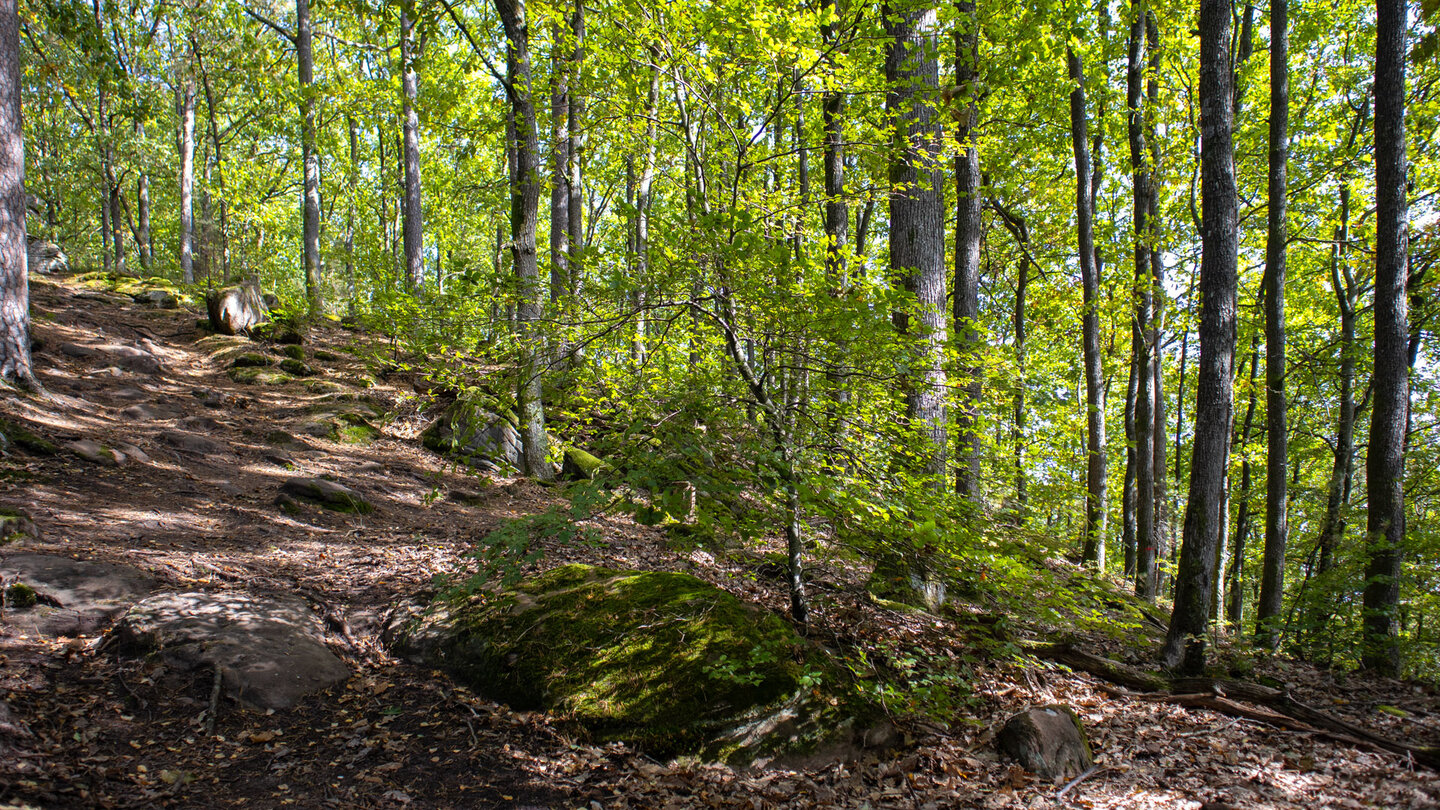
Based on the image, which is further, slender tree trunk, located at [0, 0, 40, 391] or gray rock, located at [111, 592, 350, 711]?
slender tree trunk, located at [0, 0, 40, 391]

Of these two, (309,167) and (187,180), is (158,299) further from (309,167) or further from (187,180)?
(187,180)

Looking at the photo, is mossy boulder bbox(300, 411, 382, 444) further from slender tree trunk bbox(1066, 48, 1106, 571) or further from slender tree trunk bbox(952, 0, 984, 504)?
slender tree trunk bbox(1066, 48, 1106, 571)

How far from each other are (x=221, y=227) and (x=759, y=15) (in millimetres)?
27431

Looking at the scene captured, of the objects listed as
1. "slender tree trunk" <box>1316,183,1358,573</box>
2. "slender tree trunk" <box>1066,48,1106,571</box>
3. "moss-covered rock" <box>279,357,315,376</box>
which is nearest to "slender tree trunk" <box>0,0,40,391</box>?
"moss-covered rock" <box>279,357,315,376</box>

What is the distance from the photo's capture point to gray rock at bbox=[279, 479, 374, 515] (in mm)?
7422

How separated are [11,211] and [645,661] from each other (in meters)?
8.33

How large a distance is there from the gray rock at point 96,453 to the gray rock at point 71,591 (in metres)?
3.00

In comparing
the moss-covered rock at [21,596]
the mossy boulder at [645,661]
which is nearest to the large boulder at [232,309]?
the moss-covered rock at [21,596]

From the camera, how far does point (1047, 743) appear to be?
4.24 meters

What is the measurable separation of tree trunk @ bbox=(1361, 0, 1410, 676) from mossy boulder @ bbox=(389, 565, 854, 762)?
6.59m

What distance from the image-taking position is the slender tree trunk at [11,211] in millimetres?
6840

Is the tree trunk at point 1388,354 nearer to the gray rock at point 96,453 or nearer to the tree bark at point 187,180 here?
the gray rock at point 96,453

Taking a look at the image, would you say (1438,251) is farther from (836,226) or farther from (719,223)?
(719,223)

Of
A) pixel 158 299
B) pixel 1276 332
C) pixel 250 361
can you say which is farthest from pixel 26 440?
pixel 1276 332
